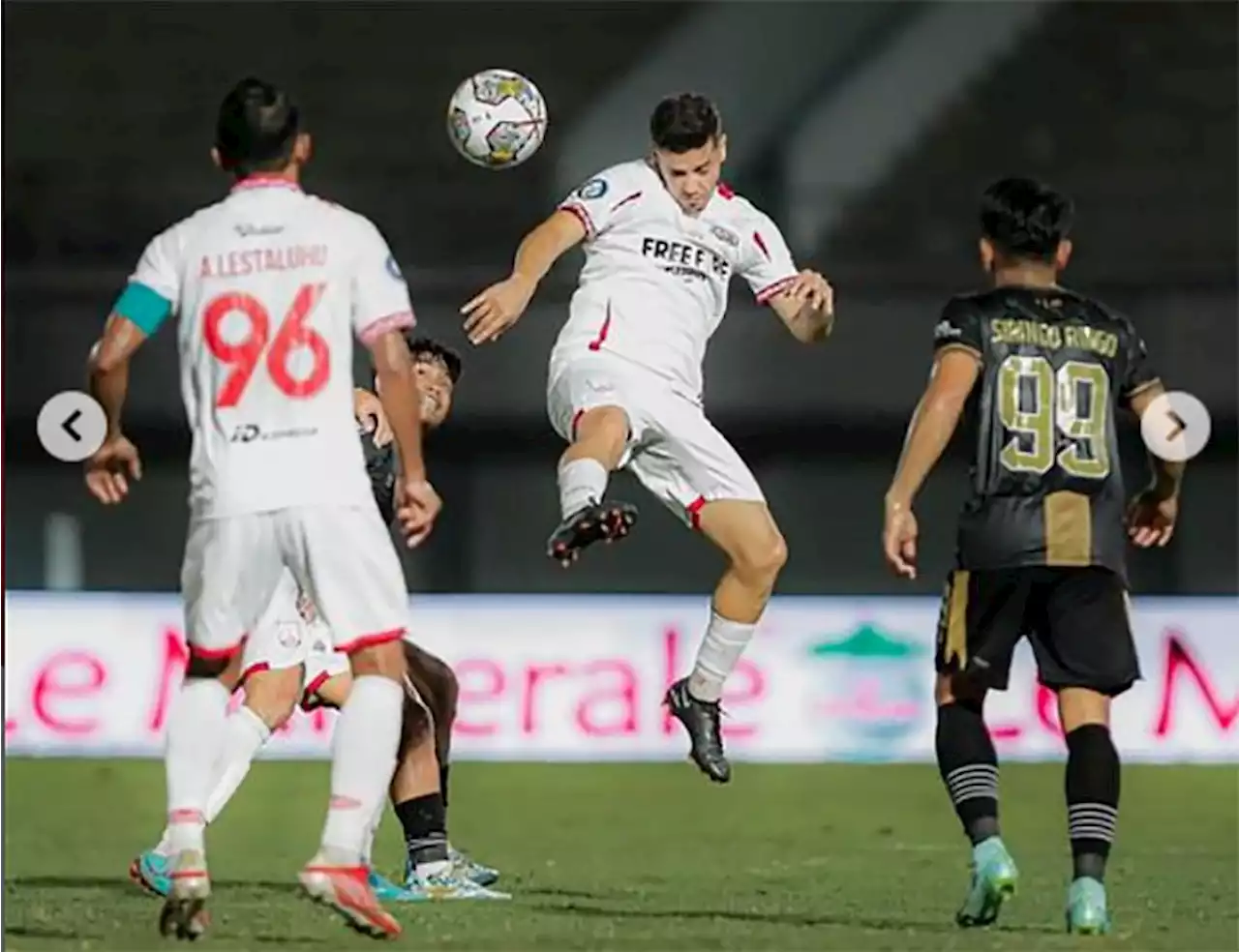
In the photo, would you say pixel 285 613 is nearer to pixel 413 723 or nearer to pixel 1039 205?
pixel 413 723

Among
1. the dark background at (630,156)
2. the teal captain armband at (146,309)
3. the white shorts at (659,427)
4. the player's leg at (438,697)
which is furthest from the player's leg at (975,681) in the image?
the dark background at (630,156)

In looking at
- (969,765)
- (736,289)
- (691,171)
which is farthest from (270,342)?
(736,289)

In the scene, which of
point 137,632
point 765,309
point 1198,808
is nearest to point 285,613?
point 1198,808

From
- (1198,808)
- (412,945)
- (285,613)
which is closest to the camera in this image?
(412,945)

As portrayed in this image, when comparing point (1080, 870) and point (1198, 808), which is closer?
point (1080, 870)

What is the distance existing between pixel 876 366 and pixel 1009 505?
860 cm

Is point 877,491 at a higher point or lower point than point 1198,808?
higher

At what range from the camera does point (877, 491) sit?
15.7 m

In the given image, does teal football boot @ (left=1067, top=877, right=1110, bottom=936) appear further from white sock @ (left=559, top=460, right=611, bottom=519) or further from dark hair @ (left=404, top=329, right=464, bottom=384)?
dark hair @ (left=404, top=329, right=464, bottom=384)

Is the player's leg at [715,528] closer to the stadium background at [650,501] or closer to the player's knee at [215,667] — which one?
the stadium background at [650,501]

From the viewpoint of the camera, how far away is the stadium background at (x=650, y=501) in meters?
8.97

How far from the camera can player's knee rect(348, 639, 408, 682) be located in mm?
6223

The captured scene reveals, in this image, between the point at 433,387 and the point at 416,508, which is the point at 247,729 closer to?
the point at 433,387

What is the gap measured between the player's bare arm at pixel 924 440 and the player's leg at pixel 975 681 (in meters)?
0.22
